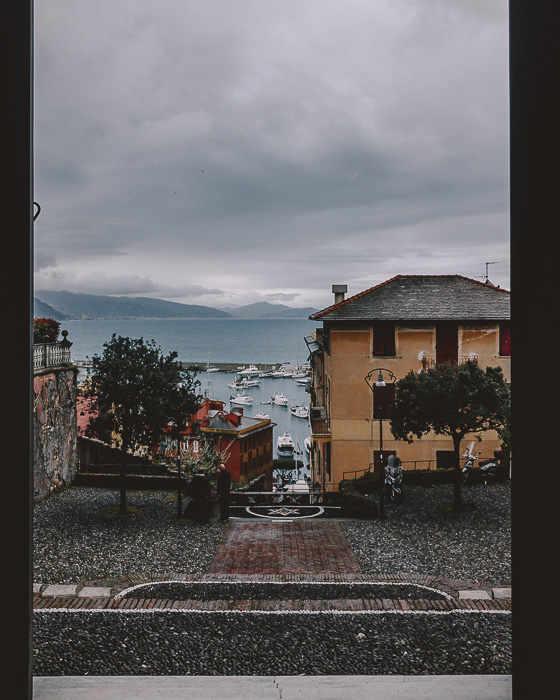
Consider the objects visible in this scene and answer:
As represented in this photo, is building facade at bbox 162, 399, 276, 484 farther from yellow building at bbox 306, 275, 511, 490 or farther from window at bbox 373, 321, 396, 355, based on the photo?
window at bbox 373, 321, 396, 355

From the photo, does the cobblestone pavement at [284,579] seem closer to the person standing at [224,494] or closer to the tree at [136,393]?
the person standing at [224,494]

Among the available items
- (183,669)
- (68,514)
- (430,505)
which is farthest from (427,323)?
(183,669)

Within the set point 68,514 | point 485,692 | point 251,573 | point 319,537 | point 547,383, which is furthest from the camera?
point 68,514

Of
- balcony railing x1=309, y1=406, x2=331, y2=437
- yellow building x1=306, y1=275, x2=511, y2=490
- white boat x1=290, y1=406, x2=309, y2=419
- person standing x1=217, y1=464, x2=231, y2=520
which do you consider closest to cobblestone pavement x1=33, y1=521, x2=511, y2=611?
person standing x1=217, y1=464, x2=231, y2=520

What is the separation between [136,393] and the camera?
12.3 m

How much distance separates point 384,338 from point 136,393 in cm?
1207

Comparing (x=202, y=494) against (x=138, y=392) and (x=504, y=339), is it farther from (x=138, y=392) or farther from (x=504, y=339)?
(x=504, y=339)

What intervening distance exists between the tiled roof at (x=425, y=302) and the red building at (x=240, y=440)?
12.7 meters

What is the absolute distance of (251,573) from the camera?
326 inches

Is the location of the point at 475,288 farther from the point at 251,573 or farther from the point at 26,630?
the point at 26,630

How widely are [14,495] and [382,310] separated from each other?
20791 mm

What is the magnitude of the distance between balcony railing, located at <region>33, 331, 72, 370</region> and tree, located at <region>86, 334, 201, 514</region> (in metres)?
2.81

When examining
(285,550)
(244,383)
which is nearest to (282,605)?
A: (285,550)

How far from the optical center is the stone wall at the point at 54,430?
14102 mm
